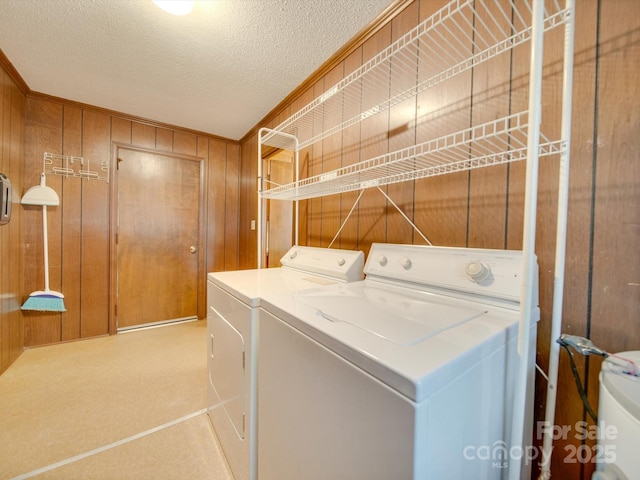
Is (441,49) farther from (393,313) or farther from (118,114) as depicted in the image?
(118,114)

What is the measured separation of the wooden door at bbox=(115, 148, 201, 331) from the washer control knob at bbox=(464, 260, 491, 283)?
3155 millimetres

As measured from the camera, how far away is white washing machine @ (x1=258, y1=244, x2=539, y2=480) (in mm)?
485

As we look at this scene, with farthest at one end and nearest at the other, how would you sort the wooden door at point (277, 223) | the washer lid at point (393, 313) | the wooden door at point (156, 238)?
the wooden door at point (277, 223) < the wooden door at point (156, 238) < the washer lid at point (393, 313)

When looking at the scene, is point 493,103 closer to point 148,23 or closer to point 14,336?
point 148,23

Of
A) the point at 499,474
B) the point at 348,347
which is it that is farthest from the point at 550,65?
the point at 499,474

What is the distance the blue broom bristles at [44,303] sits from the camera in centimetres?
236

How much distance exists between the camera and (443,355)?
524mm

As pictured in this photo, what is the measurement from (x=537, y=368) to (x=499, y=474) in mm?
347

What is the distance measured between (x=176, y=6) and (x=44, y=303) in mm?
2707

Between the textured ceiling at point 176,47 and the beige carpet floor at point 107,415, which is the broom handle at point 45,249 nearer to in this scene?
the beige carpet floor at point 107,415

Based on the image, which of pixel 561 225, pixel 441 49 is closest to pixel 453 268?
pixel 561 225

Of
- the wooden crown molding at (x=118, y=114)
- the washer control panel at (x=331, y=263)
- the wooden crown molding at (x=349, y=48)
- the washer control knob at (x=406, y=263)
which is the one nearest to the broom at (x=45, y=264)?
the wooden crown molding at (x=118, y=114)

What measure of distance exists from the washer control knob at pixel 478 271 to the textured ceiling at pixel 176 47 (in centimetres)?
142

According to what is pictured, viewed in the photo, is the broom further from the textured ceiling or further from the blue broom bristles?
the textured ceiling
